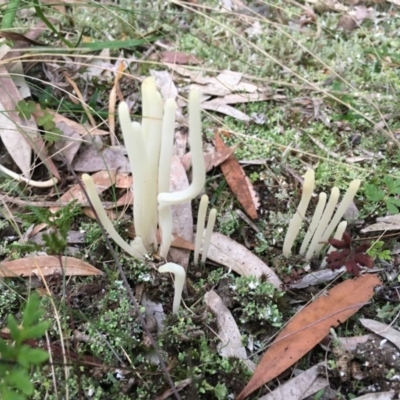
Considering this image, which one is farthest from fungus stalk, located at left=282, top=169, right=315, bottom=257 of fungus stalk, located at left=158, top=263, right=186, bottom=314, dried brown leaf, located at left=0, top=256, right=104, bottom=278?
dried brown leaf, located at left=0, top=256, right=104, bottom=278

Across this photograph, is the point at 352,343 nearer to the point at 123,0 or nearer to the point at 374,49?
the point at 374,49

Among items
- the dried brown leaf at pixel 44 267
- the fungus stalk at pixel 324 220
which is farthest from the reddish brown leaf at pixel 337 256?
the dried brown leaf at pixel 44 267

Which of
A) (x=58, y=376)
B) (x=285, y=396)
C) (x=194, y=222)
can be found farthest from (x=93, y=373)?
(x=194, y=222)

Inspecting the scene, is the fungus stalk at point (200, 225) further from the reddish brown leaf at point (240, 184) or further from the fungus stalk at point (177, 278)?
the reddish brown leaf at point (240, 184)

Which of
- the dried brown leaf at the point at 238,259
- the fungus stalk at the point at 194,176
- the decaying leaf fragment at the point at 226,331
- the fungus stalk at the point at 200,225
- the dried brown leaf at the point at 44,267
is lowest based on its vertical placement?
the dried brown leaf at the point at 44,267

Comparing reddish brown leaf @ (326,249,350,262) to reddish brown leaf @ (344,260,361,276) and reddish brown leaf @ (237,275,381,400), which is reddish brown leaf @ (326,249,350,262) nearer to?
reddish brown leaf @ (344,260,361,276)
